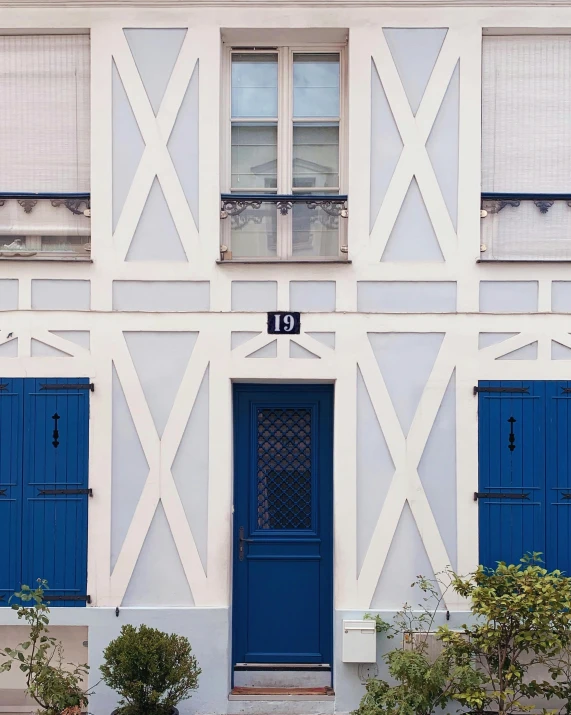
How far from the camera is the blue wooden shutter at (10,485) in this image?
642 cm

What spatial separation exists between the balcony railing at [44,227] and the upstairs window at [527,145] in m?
3.29

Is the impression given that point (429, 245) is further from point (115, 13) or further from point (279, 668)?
point (279, 668)

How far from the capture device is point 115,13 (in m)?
6.47

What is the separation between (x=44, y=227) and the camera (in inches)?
263

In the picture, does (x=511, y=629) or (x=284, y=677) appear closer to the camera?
(x=511, y=629)

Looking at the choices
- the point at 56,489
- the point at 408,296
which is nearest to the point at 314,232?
the point at 408,296

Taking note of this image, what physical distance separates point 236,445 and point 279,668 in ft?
6.09

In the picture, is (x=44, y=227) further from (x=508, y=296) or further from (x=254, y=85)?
(x=508, y=296)

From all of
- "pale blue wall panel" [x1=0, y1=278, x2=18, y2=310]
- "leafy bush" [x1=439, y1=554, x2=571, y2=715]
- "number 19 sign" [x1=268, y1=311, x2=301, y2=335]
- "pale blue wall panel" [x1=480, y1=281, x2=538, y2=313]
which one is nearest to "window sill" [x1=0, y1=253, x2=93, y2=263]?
"pale blue wall panel" [x1=0, y1=278, x2=18, y2=310]

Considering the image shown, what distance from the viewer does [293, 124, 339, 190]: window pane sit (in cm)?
676

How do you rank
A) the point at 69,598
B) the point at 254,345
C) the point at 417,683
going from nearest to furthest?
the point at 417,683, the point at 69,598, the point at 254,345

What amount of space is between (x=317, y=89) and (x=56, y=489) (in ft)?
12.7

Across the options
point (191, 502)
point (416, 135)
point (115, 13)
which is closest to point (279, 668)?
point (191, 502)

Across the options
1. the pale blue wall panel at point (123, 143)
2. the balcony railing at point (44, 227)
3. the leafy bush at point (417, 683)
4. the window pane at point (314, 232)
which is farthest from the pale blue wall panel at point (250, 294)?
the leafy bush at point (417, 683)
